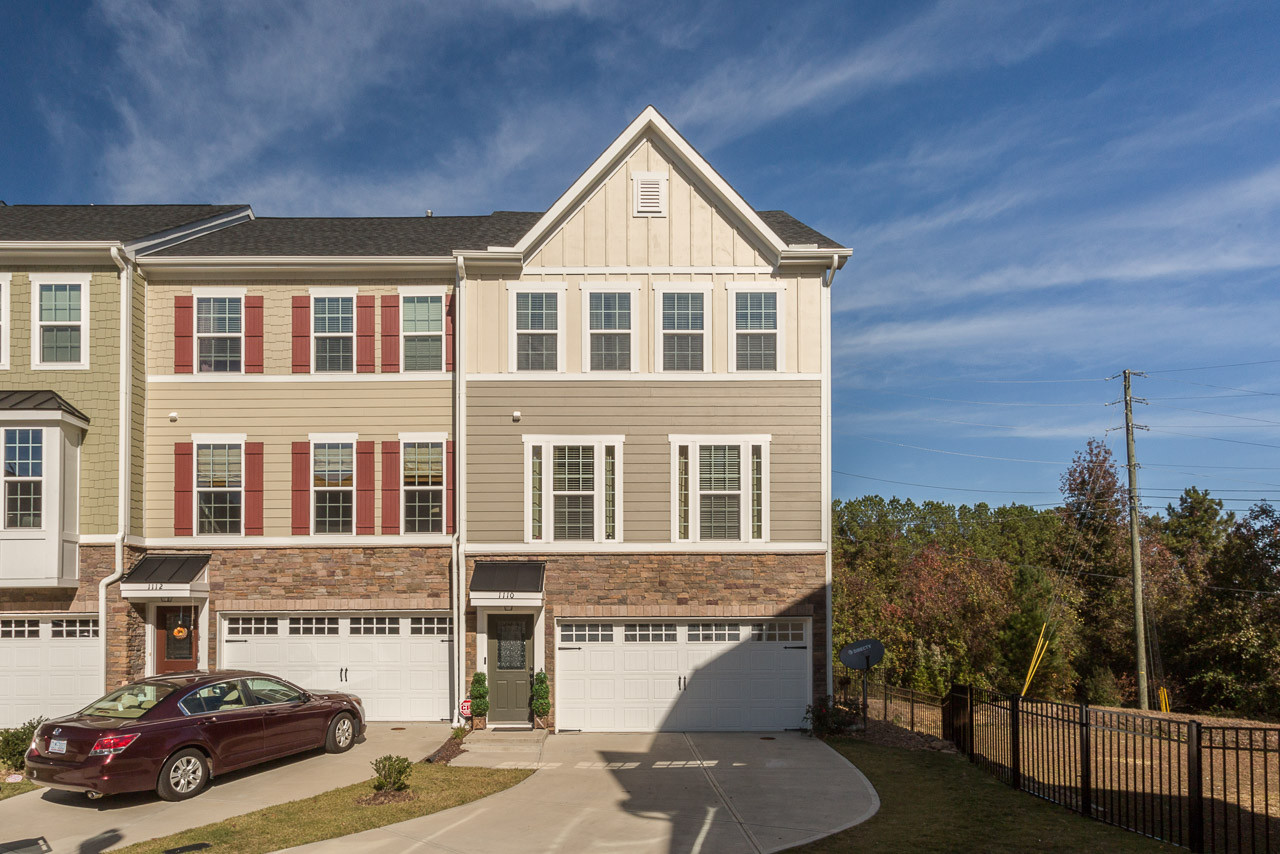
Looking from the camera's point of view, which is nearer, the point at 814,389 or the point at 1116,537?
the point at 814,389

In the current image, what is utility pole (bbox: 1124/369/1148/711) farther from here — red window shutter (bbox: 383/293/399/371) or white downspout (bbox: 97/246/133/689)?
white downspout (bbox: 97/246/133/689)

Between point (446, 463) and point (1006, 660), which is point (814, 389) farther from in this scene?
point (1006, 660)

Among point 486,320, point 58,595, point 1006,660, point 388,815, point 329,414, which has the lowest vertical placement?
point 1006,660

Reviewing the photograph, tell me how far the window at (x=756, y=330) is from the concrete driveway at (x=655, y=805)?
274 inches

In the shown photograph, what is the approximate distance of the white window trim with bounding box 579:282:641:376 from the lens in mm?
17234

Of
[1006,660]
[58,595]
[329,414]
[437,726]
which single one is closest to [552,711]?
[437,726]

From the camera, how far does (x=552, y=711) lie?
1667 cm

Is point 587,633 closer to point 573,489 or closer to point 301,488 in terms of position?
point 573,489

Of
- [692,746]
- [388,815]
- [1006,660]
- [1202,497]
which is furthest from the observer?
[1202,497]

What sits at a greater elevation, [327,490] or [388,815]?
[327,490]

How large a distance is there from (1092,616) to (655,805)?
91.1 feet

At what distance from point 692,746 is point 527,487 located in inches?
217

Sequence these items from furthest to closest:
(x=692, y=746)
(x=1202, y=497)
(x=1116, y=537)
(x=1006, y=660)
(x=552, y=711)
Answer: (x=1202, y=497)
(x=1116, y=537)
(x=1006, y=660)
(x=552, y=711)
(x=692, y=746)

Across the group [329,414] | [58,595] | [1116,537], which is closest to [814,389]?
[329,414]
